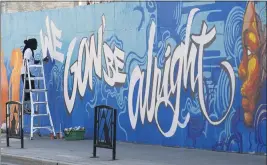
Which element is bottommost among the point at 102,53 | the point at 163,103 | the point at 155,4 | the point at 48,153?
the point at 48,153

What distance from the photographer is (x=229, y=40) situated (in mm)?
12656

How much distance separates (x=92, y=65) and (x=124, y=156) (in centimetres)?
384

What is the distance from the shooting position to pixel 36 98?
17.5 m

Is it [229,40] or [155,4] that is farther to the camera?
[155,4]

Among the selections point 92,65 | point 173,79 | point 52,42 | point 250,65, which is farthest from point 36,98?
point 250,65

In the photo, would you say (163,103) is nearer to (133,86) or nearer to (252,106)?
(133,86)

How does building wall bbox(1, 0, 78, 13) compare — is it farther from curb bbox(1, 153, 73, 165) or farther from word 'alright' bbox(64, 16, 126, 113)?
curb bbox(1, 153, 73, 165)

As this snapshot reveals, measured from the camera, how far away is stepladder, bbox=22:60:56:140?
16.7 meters

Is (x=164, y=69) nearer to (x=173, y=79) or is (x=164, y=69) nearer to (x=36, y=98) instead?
(x=173, y=79)

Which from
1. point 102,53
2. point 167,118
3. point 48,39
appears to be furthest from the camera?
point 48,39

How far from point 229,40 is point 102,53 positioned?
4.01 metres

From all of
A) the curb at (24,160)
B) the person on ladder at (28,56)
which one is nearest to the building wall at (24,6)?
the person on ladder at (28,56)

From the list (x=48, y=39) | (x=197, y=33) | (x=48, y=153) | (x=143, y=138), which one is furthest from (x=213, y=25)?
(x=48, y=39)

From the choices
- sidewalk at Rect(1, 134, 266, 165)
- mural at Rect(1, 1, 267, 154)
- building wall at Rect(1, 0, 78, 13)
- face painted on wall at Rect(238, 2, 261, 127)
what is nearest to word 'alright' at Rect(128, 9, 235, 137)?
mural at Rect(1, 1, 267, 154)
